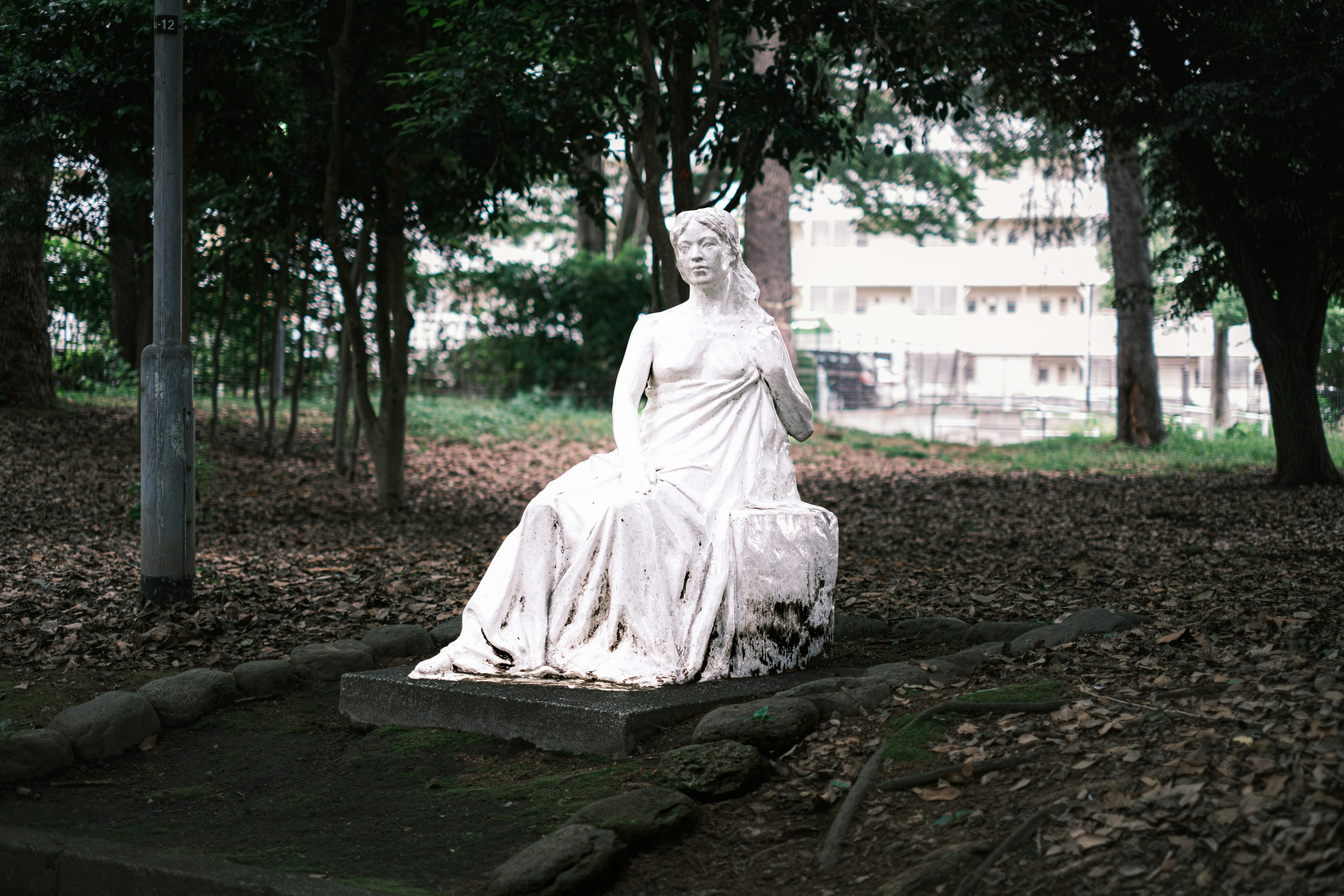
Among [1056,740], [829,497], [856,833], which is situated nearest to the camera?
[856,833]

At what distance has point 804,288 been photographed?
4497 centimetres

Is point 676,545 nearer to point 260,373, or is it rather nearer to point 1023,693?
point 1023,693

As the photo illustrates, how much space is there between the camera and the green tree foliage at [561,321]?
2125cm

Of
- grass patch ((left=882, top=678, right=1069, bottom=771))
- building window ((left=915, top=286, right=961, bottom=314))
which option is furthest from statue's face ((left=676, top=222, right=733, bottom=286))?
building window ((left=915, top=286, right=961, bottom=314))

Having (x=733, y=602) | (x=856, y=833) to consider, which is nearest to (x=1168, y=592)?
(x=733, y=602)

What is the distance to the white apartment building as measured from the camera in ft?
117

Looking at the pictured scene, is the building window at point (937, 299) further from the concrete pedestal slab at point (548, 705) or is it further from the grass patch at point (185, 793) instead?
the grass patch at point (185, 793)

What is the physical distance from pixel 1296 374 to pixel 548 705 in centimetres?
998

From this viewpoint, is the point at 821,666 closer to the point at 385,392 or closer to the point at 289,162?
the point at 385,392

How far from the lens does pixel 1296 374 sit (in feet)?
38.3

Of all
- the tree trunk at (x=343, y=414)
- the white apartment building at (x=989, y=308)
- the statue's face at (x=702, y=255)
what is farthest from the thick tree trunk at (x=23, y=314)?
the white apartment building at (x=989, y=308)

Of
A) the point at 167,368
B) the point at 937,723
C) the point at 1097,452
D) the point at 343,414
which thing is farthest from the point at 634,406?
the point at 1097,452

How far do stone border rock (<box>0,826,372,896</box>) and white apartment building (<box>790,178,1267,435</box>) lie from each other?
2771 cm

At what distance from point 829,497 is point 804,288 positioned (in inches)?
1329
